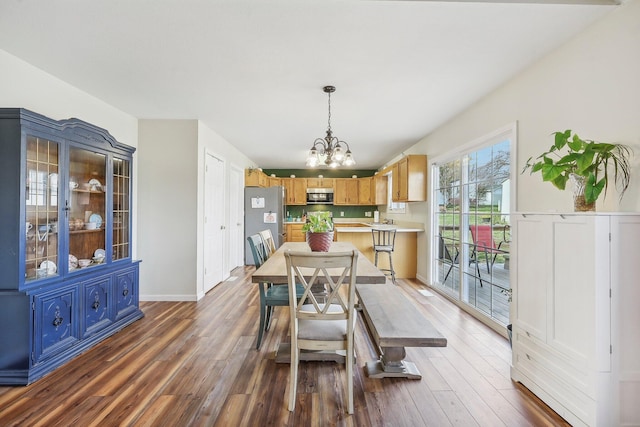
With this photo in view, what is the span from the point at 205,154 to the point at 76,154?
1.75 metres

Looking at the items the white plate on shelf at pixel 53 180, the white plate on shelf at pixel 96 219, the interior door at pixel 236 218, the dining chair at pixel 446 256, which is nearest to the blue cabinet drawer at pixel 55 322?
the white plate on shelf at pixel 96 219

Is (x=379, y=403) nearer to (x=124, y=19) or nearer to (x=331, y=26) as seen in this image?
(x=331, y=26)

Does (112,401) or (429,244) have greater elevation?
(429,244)

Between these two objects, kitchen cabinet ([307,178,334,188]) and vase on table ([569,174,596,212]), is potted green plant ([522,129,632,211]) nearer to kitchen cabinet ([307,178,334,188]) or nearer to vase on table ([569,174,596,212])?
vase on table ([569,174,596,212])

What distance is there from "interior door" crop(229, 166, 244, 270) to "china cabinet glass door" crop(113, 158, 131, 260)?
7.74ft

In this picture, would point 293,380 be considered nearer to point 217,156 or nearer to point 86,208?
point 86,208

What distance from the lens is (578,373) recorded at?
170cm

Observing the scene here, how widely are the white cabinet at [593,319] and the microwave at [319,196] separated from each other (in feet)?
21.6

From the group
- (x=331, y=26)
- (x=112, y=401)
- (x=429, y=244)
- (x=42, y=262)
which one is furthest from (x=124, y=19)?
(x=429, y=244)

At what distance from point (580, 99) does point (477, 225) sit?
68.0 inches

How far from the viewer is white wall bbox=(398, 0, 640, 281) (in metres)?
1.80

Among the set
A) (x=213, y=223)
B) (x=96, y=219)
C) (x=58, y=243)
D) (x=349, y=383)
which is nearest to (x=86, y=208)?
(x=96, y=219)

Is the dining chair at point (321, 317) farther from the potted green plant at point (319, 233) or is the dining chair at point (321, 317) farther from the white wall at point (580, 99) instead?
the white wall at point (580, 99)

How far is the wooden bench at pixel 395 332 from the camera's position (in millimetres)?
1934
